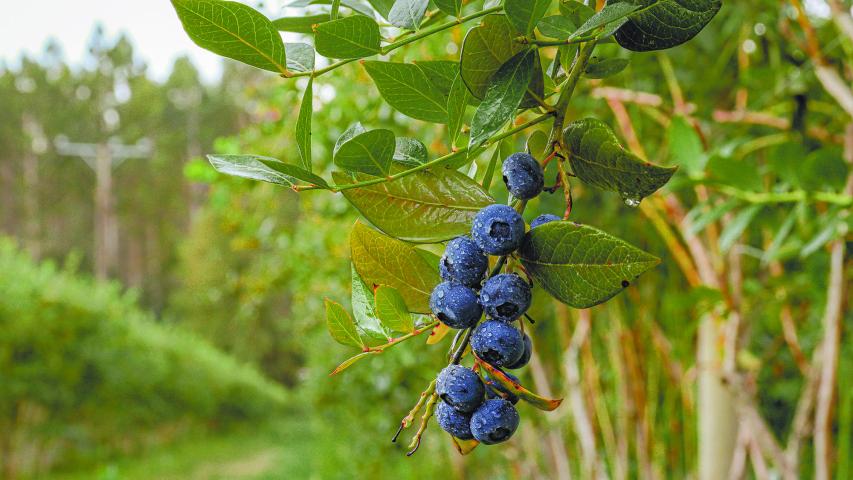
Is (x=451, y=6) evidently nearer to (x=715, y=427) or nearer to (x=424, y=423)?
(x=424, y=423)

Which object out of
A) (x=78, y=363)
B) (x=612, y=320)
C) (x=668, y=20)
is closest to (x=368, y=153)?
(x=668, y=20)

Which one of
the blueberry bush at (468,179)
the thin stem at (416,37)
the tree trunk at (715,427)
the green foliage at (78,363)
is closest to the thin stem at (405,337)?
the blueberry bush at (468,179)

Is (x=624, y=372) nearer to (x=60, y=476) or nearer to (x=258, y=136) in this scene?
(x=258, y=136)

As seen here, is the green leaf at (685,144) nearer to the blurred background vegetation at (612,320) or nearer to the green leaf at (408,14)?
the blurred background vegetation at (612,320)

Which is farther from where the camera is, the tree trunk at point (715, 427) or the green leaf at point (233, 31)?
the tree trunk at point (715, 427)

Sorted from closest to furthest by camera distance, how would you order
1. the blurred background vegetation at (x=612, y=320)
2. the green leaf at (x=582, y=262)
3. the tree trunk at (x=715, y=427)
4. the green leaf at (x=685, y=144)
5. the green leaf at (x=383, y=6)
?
1. the green leaf at (x=582, y=262)
2. the green leaf at (x=383, y=6)
3. the green leaf at (x=685, y=144)
4. the blurred background vegetation at (x=612, y=320)
5. the tree trunk at (x=715, y=427)

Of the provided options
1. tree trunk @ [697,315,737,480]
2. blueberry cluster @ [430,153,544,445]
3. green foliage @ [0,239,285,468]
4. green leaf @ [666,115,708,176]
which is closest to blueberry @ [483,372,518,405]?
blueberry cluster @ [430,153,544,445]

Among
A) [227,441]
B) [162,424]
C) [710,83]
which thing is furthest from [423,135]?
[227,441]
